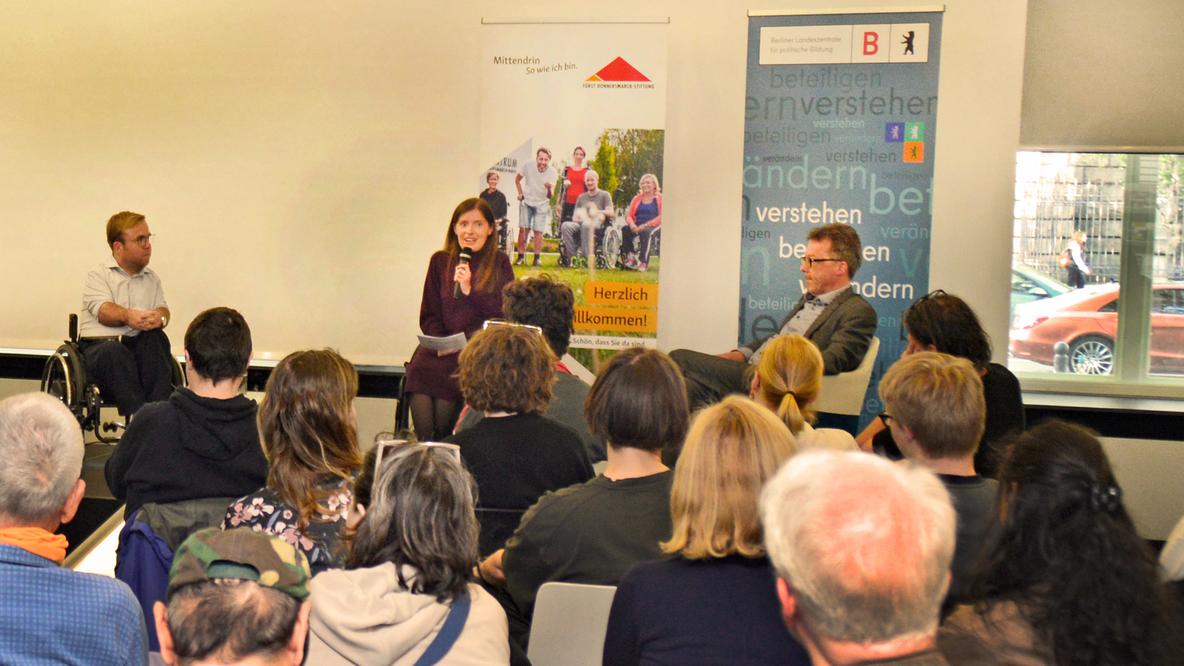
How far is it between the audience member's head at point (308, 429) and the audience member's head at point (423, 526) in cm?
51

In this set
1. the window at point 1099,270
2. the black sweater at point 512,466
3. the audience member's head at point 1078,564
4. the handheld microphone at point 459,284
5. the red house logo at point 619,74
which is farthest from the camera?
the window at point 1099,270

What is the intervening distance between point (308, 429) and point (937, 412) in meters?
1.54

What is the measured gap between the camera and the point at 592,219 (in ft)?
17.2

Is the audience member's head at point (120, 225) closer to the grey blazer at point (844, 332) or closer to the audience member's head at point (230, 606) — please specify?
the grey blazer at point (844, 332)

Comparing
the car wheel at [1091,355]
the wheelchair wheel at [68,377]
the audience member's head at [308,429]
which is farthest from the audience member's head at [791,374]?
the wheelchair wheel at [68,377]

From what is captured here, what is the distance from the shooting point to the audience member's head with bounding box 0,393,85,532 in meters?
1.50

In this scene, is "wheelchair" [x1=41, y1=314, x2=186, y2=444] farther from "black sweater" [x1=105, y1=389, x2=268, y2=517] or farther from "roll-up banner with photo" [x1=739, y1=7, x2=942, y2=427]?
"roll-up banner with photo" [x1=739, y1=7, x2=942, y2=427]

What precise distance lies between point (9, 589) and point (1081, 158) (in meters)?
5.71

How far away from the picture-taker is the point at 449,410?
4.64m

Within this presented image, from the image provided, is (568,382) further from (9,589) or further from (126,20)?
(126,20)

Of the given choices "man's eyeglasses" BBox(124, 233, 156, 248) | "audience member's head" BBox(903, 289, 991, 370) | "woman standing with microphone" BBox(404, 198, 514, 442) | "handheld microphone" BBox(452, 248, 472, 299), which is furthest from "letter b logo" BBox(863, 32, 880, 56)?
"man's eyeglasses" BBox(124, 233, 156, 248)

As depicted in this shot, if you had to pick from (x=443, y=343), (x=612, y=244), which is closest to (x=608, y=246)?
(x=612, y=244)

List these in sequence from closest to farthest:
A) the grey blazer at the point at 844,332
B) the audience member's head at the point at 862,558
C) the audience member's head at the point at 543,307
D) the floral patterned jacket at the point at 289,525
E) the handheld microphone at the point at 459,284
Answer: the audience member's head at the point at 862,558, the floral patterned jacket at the point at 289,525, the audience member's head at the point at 543,307, the grey blazer at the point at 844,332, the handheld microphone at the point at 459,284

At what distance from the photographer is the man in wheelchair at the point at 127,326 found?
5184 mm
